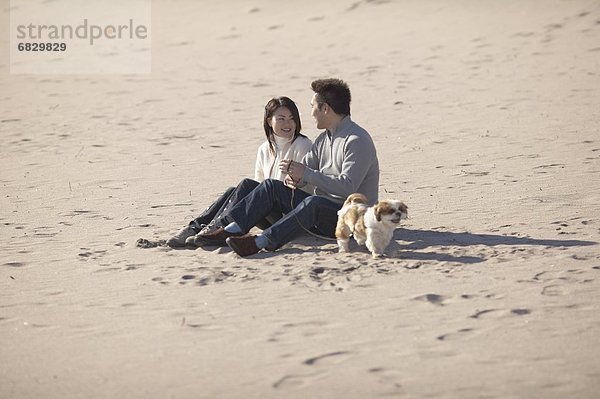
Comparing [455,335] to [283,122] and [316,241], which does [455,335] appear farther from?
[283,122]

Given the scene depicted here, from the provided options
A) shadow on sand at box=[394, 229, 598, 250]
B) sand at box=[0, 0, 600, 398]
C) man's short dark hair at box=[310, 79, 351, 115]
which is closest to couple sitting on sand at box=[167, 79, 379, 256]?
man's short dark hair at box=[310, 79, 351, 115]

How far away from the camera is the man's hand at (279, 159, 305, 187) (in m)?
6.86

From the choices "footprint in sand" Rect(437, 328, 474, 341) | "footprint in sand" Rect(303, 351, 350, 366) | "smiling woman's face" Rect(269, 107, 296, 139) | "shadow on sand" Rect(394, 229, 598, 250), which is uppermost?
"smiling woman's face" Rect(269, 107, 296, 139)

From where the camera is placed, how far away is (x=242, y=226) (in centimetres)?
696

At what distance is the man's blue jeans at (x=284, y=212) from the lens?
6816 mm

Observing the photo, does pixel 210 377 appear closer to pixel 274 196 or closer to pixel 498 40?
pixel 274 196

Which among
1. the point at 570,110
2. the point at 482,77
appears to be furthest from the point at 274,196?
the point at 482,77

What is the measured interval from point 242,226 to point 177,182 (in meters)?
2.67

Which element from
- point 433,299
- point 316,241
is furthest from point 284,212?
point 433,299

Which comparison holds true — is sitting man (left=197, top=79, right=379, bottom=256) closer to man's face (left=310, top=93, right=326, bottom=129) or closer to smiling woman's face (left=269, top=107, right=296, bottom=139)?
man's face (left=310, top=93, right=326, bottom=129)

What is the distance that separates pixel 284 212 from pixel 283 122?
0.66m

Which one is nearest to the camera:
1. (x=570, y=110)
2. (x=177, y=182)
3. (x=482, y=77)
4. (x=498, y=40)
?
(x=177, y=182)

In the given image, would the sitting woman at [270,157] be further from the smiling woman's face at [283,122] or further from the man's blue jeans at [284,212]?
the man's blue jeans at [284,212]

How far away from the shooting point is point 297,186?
7.01 meters
